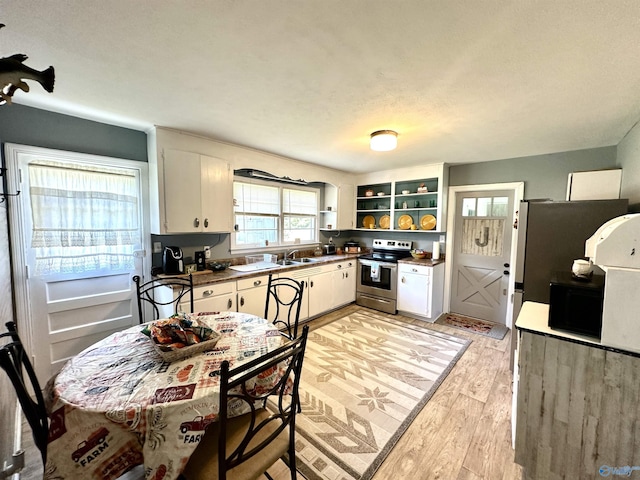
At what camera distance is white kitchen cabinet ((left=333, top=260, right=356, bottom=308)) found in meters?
4.22

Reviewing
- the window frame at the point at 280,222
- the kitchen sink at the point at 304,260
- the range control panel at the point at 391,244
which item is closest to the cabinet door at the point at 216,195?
the window frame at the point at 280,222

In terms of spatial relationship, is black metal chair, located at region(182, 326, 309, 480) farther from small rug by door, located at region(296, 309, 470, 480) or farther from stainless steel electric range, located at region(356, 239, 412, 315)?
stainless steel electric range, located at region(356, 239, 412, 315)

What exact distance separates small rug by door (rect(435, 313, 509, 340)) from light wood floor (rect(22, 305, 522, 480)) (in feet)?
2.99

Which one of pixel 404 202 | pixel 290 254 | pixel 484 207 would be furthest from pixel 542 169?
pixel 290 254

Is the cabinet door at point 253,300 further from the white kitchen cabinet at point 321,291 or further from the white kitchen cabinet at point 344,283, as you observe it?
the white kitchen cabinet at point 344,283

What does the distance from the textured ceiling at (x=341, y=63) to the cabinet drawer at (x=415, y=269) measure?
2011 millimetres

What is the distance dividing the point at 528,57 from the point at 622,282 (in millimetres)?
1242

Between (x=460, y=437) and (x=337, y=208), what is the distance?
3551 millimetres

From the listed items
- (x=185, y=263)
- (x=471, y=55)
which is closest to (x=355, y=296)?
(x=185, y=263)

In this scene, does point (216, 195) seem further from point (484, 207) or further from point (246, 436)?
point (484, 207)

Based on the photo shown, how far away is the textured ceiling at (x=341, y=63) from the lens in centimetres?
114

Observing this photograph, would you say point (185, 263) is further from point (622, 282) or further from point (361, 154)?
point (622, 282)

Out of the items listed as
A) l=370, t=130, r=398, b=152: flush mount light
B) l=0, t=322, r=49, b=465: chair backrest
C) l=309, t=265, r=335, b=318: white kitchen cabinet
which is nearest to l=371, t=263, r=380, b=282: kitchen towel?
l=309, t=265, r=335, b=318: white kitchen cabinet

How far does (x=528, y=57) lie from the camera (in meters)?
1.40
